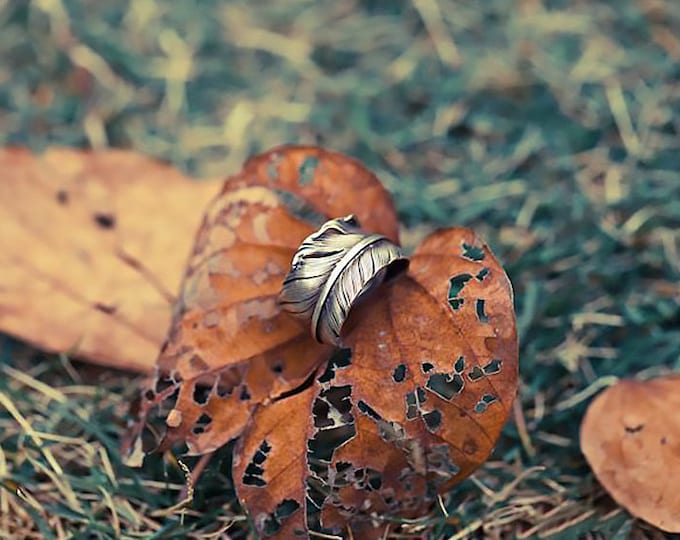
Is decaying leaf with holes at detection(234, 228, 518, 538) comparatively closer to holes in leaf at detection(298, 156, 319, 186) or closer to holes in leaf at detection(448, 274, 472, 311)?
holes in leaf at detection(448, 274, 472, 311)

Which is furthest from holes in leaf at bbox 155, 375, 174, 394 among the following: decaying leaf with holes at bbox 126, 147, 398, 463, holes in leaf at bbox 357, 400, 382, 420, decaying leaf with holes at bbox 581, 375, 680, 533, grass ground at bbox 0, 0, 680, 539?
decaying leaf with holes at bbox 581, 375, 680, 533

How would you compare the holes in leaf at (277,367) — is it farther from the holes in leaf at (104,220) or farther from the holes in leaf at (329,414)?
the holes in leaf at (104,220)

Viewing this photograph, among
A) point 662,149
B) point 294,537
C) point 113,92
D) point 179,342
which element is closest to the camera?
point 294,537

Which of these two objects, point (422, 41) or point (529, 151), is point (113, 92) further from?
point (529, 151)

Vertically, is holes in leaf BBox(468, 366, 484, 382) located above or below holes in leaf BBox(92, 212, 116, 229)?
below

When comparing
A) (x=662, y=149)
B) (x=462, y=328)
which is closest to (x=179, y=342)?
(x=462, y=328)

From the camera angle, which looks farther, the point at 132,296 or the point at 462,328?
the point at 132,296

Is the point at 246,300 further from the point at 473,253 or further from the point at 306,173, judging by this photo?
the point at 473,253
